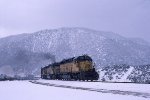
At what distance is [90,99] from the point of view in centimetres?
1447

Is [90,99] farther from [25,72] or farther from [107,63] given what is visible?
[107,63]

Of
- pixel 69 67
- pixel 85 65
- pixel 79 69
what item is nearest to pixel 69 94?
pixel 79 69

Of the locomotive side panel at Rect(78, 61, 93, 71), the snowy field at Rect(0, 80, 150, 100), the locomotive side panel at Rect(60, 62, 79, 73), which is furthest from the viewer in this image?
the locomotive side panel at Rect(60, 62, 79, 73)

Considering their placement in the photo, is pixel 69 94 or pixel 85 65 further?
pixel 85 65

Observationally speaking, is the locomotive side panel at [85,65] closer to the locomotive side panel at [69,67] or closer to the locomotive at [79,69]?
the locomotive at [79,69]

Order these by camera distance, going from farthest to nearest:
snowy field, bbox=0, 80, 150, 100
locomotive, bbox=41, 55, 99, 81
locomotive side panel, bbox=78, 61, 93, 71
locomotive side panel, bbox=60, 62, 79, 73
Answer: locomotive side panel, bbox=60, 62, 79, 73 < locomotive side panel, bbox=78, 61, 93, 71 < locomotive, bbox=41, 55, 99, 81 < snowy field, bbox=0, 80, 150, 100

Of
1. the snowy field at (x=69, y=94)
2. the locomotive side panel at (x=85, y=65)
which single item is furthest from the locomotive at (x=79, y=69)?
the snowy field at (x=69, y=94)

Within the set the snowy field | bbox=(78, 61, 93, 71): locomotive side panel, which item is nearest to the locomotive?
bbox=(78, 61, 93, 71): locomotive side panel

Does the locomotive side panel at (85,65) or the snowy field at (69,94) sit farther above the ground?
the locomotive side panel at (85,65)

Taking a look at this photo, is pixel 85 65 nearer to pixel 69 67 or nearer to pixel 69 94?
pixel 69 67

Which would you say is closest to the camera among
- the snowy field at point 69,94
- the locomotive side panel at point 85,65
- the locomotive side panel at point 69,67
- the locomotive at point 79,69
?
the snowy field at point 69,94

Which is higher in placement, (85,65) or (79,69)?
(85,65)

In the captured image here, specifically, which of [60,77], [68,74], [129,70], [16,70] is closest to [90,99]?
[68,74]

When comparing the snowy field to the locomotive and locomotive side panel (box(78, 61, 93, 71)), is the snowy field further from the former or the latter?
locomotive side panel (box(78, 61, 93, 71))
